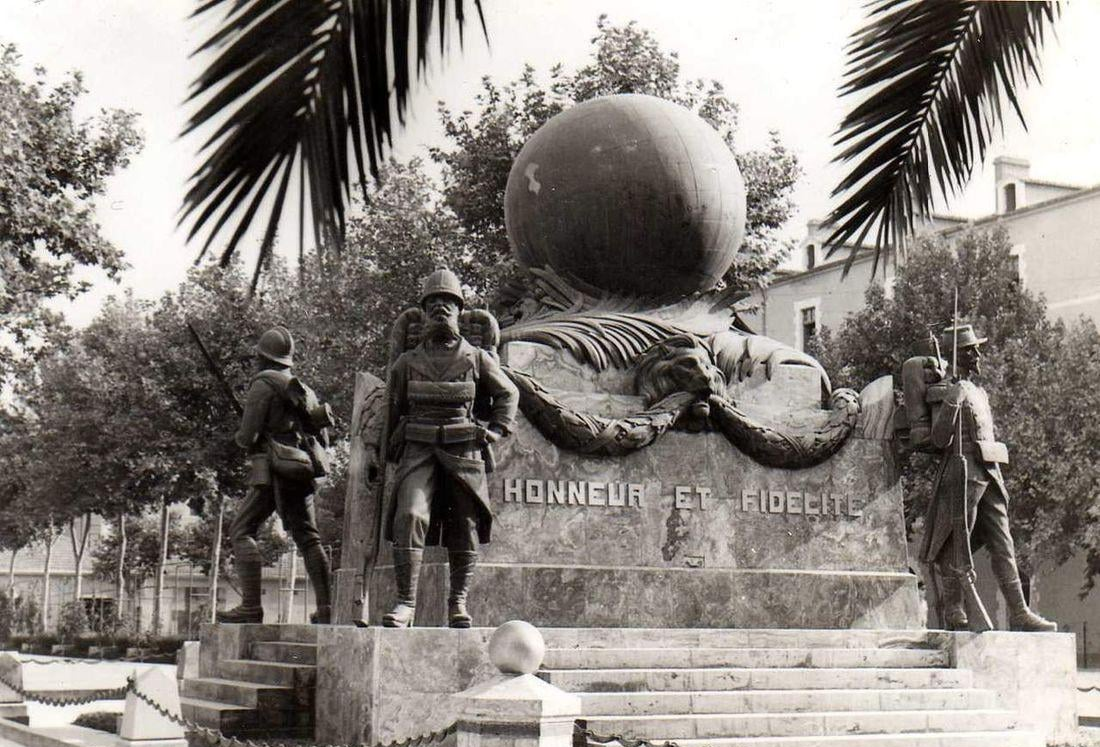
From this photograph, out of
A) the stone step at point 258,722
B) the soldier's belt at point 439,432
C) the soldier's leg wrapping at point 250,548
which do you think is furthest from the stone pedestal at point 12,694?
the soldier's belt at point 439,432

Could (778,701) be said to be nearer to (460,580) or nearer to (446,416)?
(460,580)

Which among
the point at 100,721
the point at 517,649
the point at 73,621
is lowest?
the point at 100,721

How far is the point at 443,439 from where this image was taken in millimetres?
9578

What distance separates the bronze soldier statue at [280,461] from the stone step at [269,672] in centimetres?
55

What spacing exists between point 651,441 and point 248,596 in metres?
3.62

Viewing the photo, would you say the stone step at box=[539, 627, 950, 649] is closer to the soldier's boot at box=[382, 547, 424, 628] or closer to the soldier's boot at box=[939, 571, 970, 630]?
the soldier's boot at box=[939, 571, 970, 630]

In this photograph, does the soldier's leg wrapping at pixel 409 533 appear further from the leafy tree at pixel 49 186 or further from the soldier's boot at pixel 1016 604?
the leafy tree at pixel 49 186

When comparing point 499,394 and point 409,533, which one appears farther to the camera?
point 499,394

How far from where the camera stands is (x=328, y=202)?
2.34 meters

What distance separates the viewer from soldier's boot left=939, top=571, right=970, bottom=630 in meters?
11.2

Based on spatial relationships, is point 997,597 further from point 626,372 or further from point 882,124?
point 882,124

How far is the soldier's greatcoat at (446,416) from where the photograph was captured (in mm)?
9602

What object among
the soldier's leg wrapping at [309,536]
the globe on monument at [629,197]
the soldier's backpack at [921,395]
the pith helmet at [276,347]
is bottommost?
the soldier's leg wrapping at [309,536]

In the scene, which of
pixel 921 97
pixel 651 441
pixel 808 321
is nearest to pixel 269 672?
pixel 651 441
